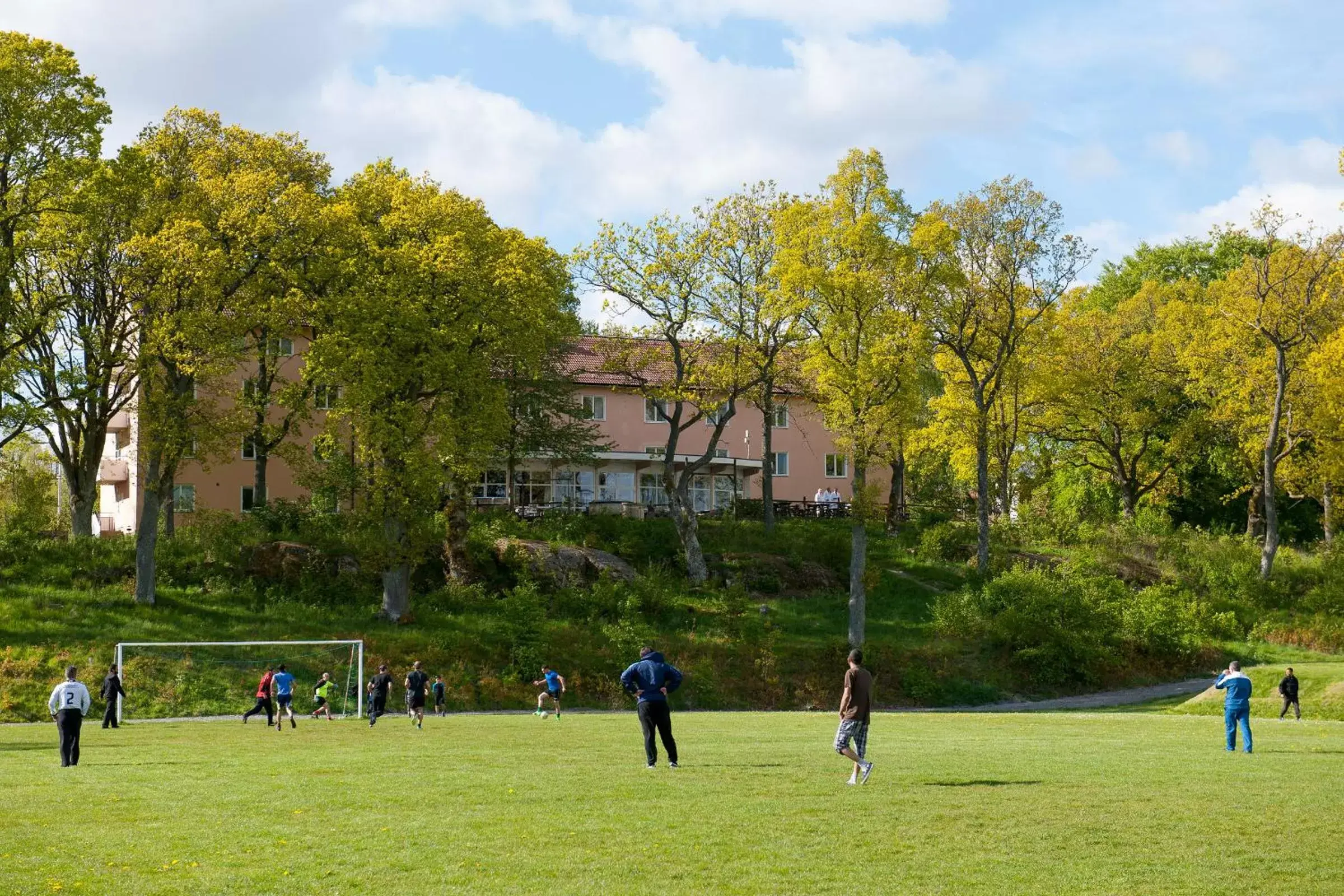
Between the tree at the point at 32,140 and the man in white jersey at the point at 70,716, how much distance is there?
65.7 feet

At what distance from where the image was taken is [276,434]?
47938mm

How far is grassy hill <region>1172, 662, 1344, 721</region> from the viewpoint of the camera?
116 feet

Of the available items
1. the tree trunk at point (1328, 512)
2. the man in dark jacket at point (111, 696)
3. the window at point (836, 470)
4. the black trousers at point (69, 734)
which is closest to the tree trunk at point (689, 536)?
the man in dark jacket at point (111, 696)

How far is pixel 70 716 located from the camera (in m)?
21.0

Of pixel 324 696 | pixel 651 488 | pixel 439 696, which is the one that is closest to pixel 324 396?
pixel 439 696

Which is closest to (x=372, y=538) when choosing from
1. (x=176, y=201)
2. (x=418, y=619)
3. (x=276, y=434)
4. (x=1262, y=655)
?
(x=418, y=619)

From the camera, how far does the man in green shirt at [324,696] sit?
111 feet

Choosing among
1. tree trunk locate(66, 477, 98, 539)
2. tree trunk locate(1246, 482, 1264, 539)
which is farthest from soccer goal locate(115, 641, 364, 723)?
tree trunk locate(1246, 482, 1264, 539)

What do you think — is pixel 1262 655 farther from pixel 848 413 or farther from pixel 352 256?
pixel 352 256

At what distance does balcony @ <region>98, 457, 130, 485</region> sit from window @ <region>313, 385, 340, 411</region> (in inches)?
730

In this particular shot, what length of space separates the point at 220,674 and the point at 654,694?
2411cm

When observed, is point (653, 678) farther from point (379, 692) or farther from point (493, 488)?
point (493, 488)

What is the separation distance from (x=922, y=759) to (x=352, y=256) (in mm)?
32066

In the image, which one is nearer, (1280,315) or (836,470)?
(1280,315)
